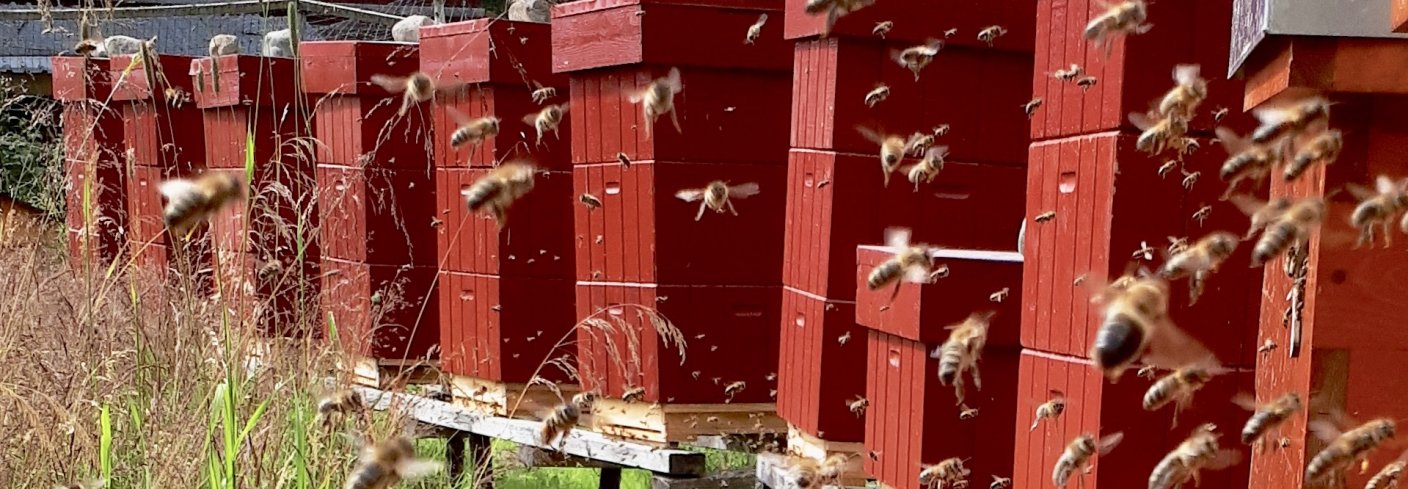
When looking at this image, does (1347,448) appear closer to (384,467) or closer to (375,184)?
(384,467)

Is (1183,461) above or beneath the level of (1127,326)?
beneath

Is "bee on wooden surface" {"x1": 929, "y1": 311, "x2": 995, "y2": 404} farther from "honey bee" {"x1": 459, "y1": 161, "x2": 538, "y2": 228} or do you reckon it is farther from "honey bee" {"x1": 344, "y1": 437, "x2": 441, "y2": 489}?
"honey bee" {"x1": 344, "y1": 437, "x2": 441, "y2": 489}

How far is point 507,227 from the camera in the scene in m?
5.95

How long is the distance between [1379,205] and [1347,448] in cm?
36

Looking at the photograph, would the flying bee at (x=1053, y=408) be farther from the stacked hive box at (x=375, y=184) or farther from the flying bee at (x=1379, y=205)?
the stacked hive box at (x=375, y=184)

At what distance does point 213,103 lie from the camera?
23.9ft

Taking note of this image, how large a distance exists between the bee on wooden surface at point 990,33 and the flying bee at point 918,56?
0.39 feet

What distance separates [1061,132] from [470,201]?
5.42 feet

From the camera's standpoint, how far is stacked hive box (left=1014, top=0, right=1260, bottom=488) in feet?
11.1

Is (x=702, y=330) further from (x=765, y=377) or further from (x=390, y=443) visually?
(x=390, y=443)

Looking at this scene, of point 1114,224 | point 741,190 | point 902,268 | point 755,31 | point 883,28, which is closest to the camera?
point 902,268

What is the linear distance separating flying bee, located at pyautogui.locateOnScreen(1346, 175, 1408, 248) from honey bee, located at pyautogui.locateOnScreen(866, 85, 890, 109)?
1961 millimetres

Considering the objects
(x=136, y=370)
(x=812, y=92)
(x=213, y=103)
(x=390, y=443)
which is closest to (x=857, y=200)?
(x=812, y=92)

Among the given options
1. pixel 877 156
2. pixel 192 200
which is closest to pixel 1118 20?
pixel 877 156
